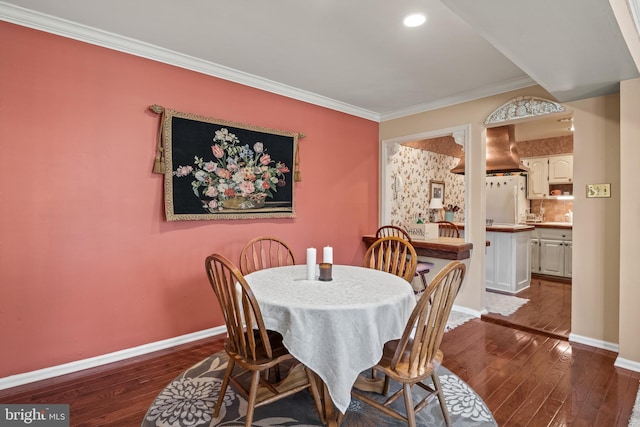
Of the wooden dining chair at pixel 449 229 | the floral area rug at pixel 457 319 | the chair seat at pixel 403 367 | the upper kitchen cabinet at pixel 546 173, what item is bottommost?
the floral area rug at pixel 457 319

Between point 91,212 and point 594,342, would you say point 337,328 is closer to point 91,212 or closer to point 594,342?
point 91,212

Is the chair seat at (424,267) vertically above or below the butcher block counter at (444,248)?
below

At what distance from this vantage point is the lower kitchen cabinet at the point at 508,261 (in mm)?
4277

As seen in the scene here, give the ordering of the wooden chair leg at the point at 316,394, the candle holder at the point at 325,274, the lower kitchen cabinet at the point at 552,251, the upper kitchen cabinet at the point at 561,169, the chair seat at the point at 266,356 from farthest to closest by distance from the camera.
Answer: the upper kitchen cabinet at the point at 561,169 → the lower kitchen cabinet at the point at 552,251 → the candle holder at the point at 325,274 → the wooden chair leg at the point at 316,394 → the chair seat at the point at 266,356

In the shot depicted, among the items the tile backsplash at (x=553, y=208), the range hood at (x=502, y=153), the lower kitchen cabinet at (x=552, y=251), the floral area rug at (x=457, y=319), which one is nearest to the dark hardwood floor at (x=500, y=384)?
the floral area rug at (x=457, y=319)

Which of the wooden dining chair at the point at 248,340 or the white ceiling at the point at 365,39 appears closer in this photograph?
the wooden dining chair at the point at 248,340

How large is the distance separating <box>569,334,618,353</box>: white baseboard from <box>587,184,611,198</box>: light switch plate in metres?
1.20

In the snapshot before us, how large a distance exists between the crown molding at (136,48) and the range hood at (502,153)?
2649 millimetres

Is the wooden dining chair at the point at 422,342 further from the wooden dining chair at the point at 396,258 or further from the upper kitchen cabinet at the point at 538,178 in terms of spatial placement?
the upper kitchen cabinet at the point at 538,178

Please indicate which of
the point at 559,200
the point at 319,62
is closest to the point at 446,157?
the point at 559,200

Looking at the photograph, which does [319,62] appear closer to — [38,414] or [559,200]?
[38,414]

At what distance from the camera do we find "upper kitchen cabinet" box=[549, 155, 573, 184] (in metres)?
5.45

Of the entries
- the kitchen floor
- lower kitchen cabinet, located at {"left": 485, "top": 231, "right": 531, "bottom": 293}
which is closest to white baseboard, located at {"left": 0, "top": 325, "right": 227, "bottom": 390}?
the kitchen floor

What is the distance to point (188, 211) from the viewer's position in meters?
2.74
